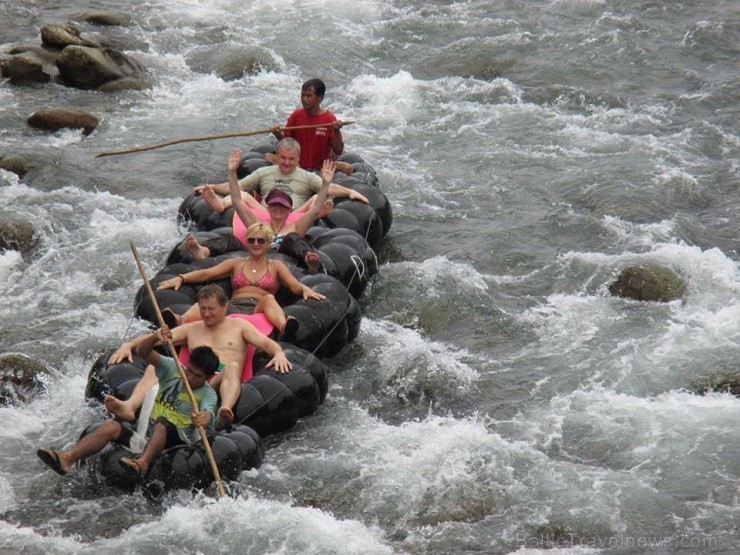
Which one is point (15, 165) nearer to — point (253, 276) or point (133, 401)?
point (253, 276)

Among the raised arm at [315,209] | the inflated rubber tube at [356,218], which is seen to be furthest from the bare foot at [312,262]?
the inflated rubber tube at [356,218]

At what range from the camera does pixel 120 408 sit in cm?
873

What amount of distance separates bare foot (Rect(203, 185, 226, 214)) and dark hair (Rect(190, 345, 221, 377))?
368 cm

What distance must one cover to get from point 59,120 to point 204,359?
8653 millimetres

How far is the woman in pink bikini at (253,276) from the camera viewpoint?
10586 mm

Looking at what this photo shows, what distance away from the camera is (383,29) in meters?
21.0

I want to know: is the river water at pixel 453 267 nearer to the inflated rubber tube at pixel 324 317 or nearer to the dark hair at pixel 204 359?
the inflated rubber tube at pixel 324 317

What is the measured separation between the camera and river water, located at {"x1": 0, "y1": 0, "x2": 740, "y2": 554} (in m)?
8.84

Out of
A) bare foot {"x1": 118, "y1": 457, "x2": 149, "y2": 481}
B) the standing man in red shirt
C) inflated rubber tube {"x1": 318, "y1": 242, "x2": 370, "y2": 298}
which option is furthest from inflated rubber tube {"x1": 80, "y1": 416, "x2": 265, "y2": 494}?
the standing man in red shirt

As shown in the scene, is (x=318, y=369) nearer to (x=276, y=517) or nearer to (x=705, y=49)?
(x=276, y=517)

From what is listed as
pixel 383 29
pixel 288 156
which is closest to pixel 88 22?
pixel 383 29

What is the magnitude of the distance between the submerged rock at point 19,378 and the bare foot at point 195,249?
167 cm

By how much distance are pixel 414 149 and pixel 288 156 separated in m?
4.34

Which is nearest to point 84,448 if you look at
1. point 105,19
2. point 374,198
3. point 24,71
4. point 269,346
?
point 269,346
